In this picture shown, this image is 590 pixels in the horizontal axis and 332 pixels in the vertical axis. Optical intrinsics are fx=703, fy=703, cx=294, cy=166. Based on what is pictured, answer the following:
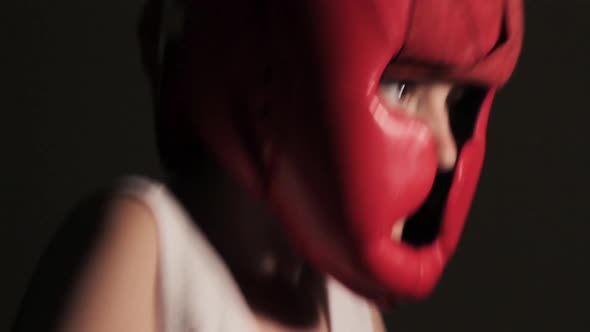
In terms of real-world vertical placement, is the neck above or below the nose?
below

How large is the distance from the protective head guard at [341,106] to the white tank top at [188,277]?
4 cm

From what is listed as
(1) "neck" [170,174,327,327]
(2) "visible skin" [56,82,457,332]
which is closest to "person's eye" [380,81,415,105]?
(2) "visible skin" [56,82,457,332]

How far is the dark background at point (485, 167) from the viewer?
0.69 meters

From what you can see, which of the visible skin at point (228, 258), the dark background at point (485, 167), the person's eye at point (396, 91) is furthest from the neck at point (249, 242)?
the dark background at point (485, 167)

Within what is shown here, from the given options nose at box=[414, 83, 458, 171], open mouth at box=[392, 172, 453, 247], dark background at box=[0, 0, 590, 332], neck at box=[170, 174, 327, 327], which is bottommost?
dark background at box=[0, 0, 590, 332]

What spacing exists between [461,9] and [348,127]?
8cm

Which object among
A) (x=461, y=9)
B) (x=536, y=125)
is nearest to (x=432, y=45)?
(x=461, y=9)

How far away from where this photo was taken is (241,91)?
37cm

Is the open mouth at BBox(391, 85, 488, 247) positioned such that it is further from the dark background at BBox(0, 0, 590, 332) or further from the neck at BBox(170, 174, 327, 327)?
the dark background at BBox(0, 0, 590, 332)

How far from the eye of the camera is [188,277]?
15.5 inches

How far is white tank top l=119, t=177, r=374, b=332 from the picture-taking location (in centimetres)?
38

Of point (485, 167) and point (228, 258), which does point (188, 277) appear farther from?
point (485, 167)

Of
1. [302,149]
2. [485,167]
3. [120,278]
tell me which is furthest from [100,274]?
[485,167]

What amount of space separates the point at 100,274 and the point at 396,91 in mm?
185
